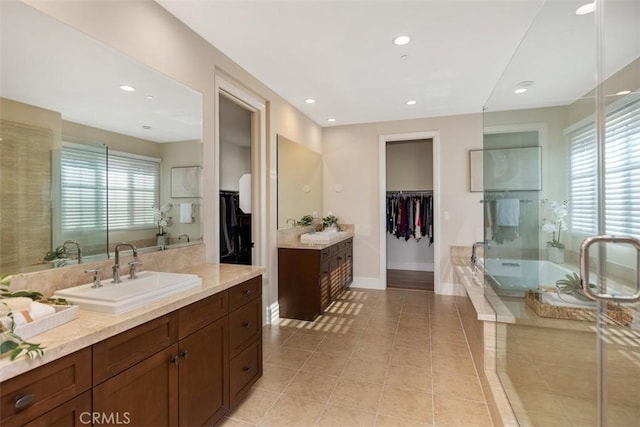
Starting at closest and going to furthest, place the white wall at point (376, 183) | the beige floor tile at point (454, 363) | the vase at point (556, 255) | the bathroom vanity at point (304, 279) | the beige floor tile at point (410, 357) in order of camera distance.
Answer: the vase at point (556, 255)
the beige floor tile at point (454, 363)
the beige floor tile at point (410, 357)
the bathroom vanity at point (304, 279)
the white wall at point (376, 183)

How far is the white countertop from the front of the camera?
0.88m

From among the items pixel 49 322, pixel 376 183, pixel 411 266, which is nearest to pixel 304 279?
pixel 376 183

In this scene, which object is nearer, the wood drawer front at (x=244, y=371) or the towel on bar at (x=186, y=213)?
the wood drawer front at (x=244, y=371)

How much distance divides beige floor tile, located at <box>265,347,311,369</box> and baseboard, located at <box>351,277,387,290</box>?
2354 mm

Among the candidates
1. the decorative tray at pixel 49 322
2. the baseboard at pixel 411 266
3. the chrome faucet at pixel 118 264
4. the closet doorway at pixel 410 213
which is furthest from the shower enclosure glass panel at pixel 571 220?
the baseboard at pixel 411 266

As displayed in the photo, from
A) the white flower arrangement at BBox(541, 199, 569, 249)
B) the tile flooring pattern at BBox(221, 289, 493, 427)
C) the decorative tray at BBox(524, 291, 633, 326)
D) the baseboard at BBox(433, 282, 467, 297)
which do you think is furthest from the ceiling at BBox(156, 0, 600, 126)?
the baseboard at BBox(433, 282, 467, 297)

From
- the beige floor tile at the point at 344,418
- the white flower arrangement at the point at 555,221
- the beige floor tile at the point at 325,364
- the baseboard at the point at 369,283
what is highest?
the white flower arrangement at the point at 555,221

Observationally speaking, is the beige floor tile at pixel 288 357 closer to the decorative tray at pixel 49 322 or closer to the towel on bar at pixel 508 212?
the decorative tray at pixel 49 322

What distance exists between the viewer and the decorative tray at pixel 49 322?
99 centimetres

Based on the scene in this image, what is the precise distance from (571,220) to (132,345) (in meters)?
2.12

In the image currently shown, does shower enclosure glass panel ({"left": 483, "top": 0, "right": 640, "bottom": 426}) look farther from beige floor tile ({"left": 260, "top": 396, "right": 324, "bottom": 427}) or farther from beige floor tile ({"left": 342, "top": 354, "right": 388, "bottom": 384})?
beige floor tile ({"left": 260, "top": 396, "right": 324, "bottom": 427})

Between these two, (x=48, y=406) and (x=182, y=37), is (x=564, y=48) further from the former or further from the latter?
(x=48, y=406)

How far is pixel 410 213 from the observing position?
564cm

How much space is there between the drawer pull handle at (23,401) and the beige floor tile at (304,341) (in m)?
2.20
